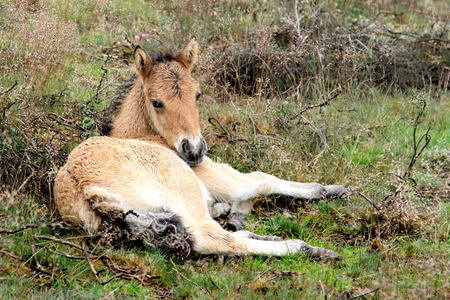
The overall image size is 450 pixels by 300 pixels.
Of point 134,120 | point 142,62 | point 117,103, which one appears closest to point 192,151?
point 134,120

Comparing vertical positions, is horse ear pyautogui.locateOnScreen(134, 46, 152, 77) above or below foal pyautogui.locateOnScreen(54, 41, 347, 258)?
above

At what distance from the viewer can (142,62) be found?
562cm

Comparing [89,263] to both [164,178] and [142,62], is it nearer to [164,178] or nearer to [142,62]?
[164,178]

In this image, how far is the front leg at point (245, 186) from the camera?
5.43 meters

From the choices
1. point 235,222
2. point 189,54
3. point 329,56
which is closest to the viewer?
point 235,222

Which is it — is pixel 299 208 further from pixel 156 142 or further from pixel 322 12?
pixel 322 12

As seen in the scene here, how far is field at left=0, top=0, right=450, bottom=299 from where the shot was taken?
4020 millimetres

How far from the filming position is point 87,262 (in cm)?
410

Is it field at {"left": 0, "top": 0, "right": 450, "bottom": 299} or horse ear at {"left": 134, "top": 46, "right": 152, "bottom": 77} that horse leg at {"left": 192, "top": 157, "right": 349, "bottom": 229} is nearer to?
field at {"left": 0, "top": 0, "right": 450, "bottom": 299}

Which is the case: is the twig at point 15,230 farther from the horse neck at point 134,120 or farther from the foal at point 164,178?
the horse neck at point 134,120

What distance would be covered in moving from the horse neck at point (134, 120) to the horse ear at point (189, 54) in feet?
1.82

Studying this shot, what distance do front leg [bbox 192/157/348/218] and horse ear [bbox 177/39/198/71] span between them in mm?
1132

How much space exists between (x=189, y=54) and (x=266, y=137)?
1.43 m

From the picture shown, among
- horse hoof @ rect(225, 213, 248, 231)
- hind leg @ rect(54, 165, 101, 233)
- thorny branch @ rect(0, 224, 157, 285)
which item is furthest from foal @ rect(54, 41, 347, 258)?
thorny branch @ rect(0, 224, 157, 285)
